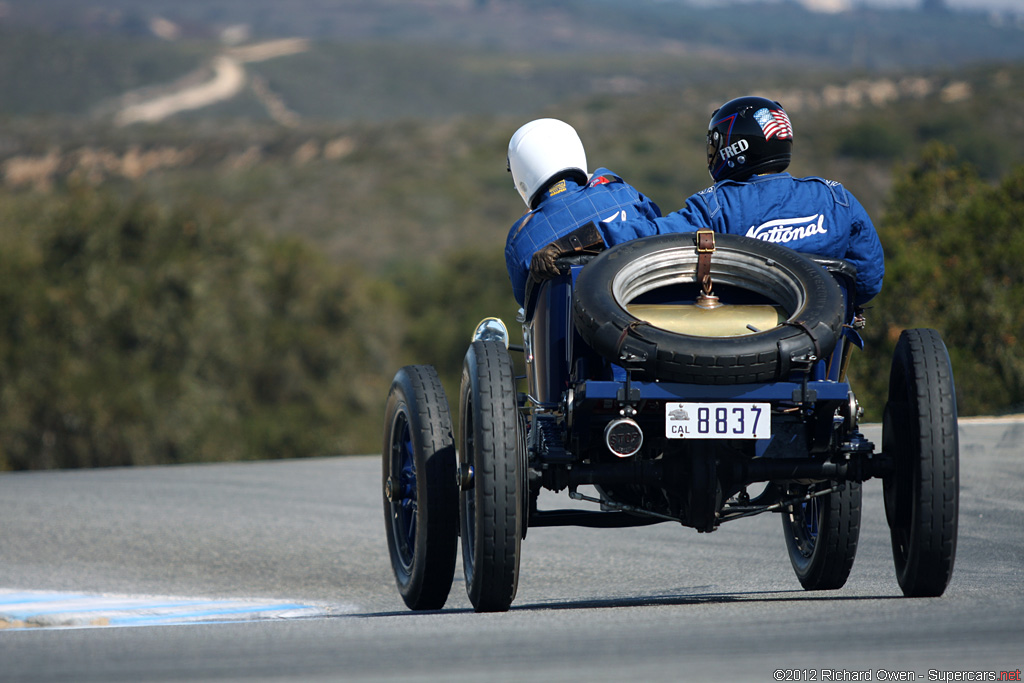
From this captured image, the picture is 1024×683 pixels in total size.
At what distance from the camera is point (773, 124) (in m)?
5.85

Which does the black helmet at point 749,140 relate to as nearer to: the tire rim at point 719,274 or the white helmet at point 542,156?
the white helmet at point 542,156

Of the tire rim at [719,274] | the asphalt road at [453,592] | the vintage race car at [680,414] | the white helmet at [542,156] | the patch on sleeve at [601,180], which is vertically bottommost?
the asphalt road at [453,592]

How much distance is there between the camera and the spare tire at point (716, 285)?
15.6ft

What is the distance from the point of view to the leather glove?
5457mm

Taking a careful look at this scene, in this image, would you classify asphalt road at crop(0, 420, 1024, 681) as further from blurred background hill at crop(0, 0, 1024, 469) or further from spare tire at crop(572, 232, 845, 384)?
blurred background hill at crop(0, 0, 1024, 469)

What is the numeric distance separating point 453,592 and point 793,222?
9.72 feet

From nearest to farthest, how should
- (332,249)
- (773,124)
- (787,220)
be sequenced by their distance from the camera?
1. (787,220)
2. (773,124)
3. (332,249)

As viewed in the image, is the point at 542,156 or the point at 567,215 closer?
the point at 567,215

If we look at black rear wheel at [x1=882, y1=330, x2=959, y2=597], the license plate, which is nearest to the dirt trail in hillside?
black rear wheel at [x1=882, y1=330, x2=959, y2=597]

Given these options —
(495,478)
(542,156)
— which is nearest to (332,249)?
(542,156)

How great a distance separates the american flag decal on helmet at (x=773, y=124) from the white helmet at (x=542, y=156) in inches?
31.9

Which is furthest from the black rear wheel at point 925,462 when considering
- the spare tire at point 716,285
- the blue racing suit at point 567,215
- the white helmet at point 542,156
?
the white helmet at point 542,156

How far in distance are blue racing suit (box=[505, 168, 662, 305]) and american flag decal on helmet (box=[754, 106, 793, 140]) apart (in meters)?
0.58

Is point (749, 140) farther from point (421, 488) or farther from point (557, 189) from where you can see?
point (421, 488)
